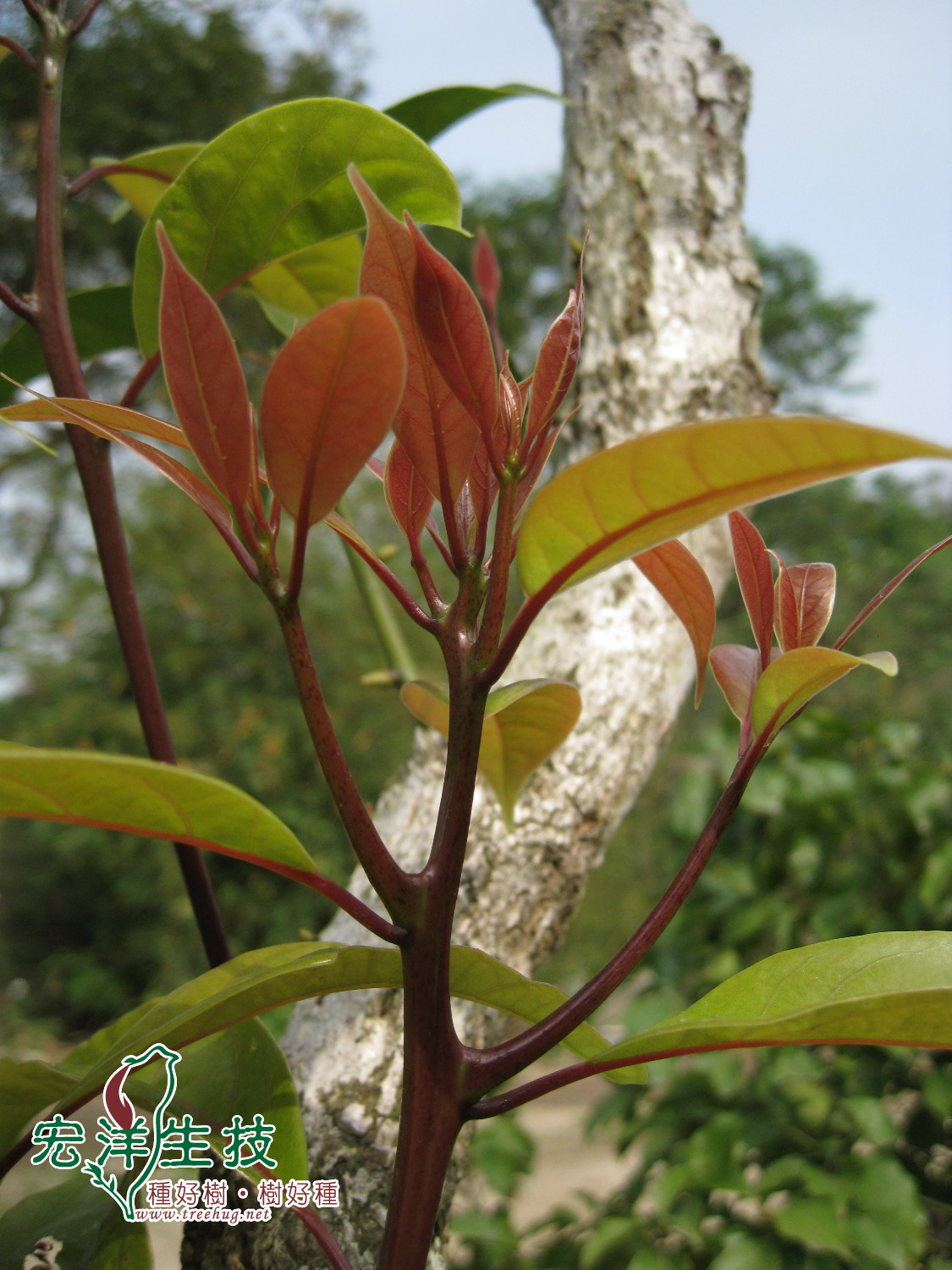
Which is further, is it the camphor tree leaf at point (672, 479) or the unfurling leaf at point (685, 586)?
the unfurling leaf at point (685, 586)

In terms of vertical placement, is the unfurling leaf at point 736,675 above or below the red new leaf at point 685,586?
below

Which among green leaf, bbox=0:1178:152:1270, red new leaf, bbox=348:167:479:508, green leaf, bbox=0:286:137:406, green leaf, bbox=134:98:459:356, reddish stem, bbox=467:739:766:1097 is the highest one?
green leaf, bbox=0:286:137:406

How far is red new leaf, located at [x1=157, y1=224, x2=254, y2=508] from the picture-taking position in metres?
0.26

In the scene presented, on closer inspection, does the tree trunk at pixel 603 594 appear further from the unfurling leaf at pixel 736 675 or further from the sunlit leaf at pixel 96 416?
the sunlit leaf at pixel 96 416

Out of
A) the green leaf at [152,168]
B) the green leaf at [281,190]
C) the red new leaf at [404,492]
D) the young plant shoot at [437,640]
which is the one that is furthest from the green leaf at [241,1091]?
the green leaf at [152,168]

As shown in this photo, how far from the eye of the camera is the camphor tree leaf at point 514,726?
39cm

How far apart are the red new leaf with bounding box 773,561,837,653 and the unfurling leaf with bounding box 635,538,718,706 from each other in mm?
30

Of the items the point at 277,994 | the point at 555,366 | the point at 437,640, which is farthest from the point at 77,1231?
the point at 555,366

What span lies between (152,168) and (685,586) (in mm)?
464

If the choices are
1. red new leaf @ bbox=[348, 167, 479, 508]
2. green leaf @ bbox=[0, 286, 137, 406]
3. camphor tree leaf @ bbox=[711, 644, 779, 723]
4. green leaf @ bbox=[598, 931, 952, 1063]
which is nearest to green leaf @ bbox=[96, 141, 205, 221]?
green leaf @ bbox=[0, 286, 137, 406]

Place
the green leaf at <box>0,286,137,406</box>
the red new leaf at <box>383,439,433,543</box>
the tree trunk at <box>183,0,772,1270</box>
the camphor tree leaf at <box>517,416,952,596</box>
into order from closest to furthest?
the camphor tree leaf at <box>517,416,952,596</box>, the red new leaf at <box>383,439,433,543</box>, the tree trunk at <box>183,0,772,1270</box>, the green leaf at <box>0,286,137,406</box>

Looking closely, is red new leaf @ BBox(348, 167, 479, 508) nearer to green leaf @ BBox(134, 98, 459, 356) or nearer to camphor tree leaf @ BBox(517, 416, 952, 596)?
camphor tree leaf @ BBox(517, 416, 952, 596)

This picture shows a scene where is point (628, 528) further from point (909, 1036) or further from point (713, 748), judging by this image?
point (713, 748)

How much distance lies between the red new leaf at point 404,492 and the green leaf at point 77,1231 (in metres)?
0.35
